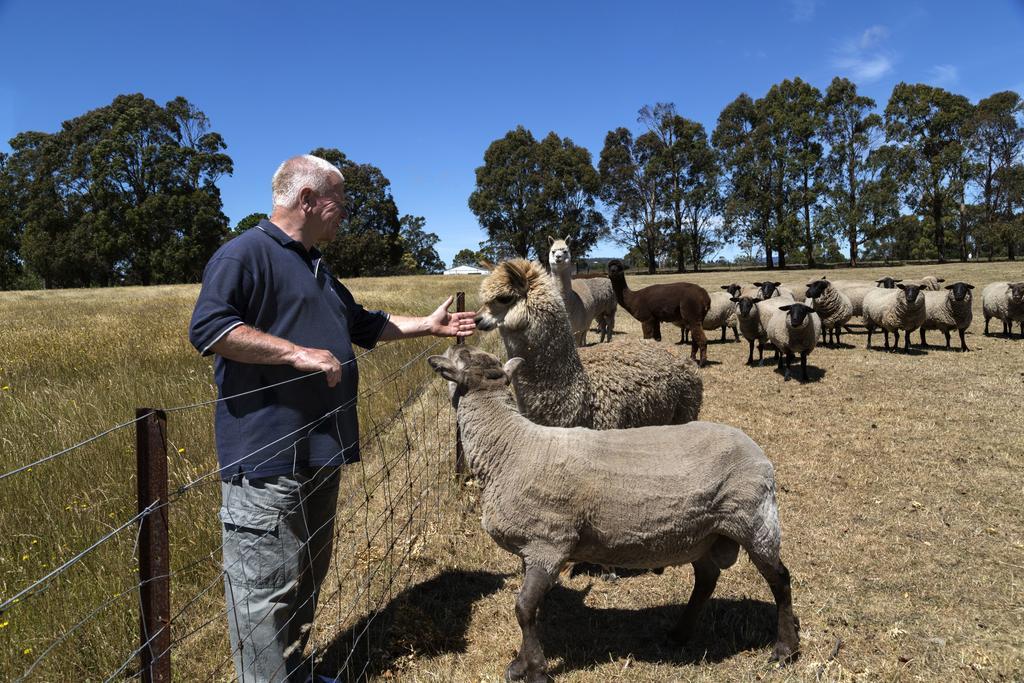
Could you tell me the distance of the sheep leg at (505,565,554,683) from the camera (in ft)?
10.3

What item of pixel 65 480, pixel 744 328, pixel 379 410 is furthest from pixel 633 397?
pixel 744 328

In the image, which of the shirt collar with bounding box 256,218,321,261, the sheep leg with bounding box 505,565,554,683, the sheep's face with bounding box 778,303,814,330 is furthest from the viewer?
the sheep's face with bounding box 778,303,814,330

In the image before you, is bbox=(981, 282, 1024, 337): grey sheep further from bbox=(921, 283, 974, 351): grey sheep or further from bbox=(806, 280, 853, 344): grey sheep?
bbox=(806, 280, 853, 344): grey sheep

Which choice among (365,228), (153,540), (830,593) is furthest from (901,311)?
(365,228)

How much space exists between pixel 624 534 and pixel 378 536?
2.72m

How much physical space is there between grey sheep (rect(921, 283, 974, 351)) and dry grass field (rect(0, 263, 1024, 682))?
641cm

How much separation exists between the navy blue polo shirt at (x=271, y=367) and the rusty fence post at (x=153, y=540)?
0.47 meters

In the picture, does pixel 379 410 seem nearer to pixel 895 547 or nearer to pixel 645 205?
pixel 895 547

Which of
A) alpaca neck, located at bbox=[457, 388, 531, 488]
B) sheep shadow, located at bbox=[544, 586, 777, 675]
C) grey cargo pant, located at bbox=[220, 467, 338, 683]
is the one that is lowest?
sheep shadow, located at bbox=[544, 586, 777, 675]

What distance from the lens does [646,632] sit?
12.8 ft

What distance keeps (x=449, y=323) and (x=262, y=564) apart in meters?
1.98

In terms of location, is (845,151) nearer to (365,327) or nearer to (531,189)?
(531,189)

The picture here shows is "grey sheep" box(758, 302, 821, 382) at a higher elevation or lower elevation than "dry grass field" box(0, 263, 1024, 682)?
higher

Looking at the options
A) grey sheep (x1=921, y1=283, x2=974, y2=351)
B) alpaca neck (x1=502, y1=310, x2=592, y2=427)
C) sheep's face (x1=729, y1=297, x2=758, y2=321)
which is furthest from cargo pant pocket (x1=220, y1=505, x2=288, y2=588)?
grey sheep (x1=921, y1=283, x2=974, y2=351)
